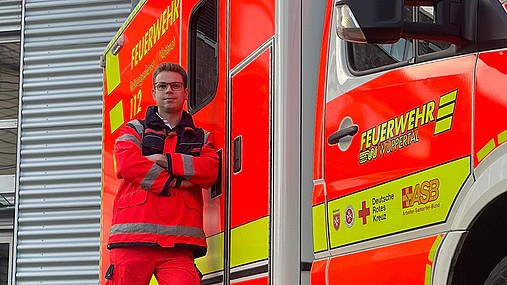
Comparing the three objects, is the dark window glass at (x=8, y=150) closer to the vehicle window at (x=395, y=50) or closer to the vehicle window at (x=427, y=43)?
the vehicle window at (x=395, y=50)

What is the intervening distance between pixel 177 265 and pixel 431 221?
5.30 feet

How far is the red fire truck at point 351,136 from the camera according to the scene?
8.68 feet

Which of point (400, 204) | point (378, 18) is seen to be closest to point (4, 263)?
point (400, 204)

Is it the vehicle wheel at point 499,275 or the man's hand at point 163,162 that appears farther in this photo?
the man's hand at point 163,162

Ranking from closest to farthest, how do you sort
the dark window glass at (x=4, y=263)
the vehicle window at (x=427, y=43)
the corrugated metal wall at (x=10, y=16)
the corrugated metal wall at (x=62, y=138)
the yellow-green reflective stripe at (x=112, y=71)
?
the vehicle window at (x=427, y=43), the yellow-green reflective stripe at (x=112, y=71), the corrugated metal wall at (x=62, y=138), the corrugated metal wall at (x=10, y=16), the dark window glass at (x=4, y=263)

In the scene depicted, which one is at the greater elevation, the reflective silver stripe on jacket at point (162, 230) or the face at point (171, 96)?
the face at point (171, 96)

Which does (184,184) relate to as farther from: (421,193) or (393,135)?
(421,193)

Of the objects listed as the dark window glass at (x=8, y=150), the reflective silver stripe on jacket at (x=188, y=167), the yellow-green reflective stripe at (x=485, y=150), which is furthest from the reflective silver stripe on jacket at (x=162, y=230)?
the dark window glass at (x=8, y=150)

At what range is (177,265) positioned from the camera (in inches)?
163

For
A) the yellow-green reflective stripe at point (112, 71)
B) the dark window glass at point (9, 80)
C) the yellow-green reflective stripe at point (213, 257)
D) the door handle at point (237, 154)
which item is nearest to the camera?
the door handle at point (237, 154)

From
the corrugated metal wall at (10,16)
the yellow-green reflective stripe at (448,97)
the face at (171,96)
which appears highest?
the corrugated metal wall at (10,16)

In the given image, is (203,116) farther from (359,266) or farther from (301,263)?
(359,266)

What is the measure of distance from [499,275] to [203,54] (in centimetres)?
219

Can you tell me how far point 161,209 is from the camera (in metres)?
4.16
